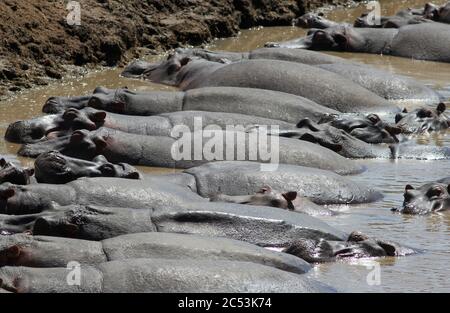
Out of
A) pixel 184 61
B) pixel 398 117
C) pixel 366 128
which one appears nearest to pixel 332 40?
pixel 184 61

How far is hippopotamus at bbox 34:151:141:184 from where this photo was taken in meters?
8.38

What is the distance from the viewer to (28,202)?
7.65 metres

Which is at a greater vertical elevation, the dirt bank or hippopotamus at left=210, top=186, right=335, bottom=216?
hippopotamus at left=210, top=186, right=335, bottom=216

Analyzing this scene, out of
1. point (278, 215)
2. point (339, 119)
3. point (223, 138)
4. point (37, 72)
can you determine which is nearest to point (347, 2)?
point (37, 72)

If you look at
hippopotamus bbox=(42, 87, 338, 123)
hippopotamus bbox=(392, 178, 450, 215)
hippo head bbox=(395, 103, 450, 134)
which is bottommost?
hippo head bbox=(395, 103, 450, 134)

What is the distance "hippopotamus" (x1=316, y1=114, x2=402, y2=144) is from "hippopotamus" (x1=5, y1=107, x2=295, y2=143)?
2.10ft

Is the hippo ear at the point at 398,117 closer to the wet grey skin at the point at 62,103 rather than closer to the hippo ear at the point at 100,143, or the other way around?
the wet grey skin at the point at 62,103

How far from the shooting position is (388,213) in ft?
28.5

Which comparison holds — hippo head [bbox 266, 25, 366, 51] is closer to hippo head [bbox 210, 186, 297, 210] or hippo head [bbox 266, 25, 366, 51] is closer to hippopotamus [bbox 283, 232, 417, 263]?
hippo head [bbox 210, 186, 297, 210]

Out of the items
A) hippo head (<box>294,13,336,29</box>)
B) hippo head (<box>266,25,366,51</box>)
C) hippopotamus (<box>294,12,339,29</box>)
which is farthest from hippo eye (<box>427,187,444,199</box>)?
hippo head (<box>294,13,336,29</box>)

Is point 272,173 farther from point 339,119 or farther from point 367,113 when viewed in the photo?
point 367,113

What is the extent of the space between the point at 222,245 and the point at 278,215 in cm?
93

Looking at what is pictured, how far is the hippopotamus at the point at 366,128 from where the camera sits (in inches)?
427

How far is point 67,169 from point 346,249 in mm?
1983
